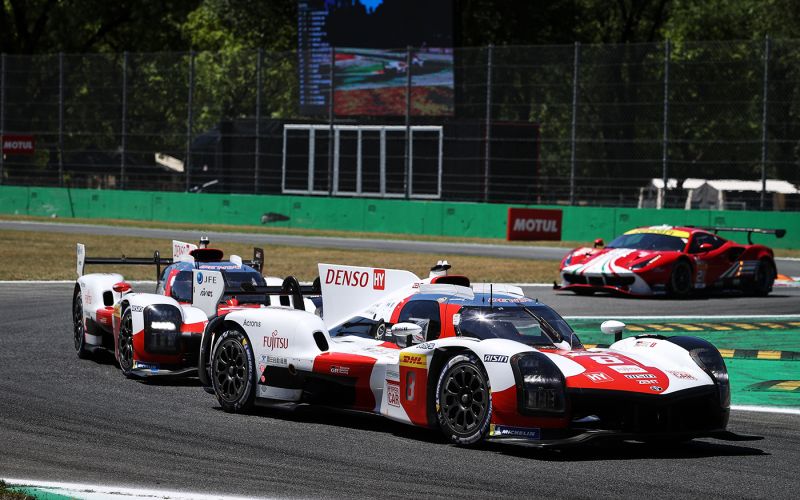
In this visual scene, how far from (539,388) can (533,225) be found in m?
29.2

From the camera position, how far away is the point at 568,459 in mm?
8953

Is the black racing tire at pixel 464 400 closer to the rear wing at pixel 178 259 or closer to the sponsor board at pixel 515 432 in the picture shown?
the sponsor board at pixel 515 432

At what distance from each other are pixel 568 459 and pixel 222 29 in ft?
200

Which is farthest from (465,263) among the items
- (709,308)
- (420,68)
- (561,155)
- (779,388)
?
(779,388)

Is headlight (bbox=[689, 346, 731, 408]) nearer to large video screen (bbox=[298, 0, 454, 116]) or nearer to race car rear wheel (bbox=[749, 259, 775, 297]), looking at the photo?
race car rear wheel (bbox=[749, 259, 775, 297])

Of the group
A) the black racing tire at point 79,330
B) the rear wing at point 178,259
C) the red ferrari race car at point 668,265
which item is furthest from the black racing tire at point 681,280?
the black racing tire at point 79,330

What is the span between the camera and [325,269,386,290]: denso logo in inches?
435

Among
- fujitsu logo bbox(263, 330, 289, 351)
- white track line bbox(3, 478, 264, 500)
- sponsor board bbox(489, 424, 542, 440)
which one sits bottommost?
white track line bbox(3, 478, 264, 500)

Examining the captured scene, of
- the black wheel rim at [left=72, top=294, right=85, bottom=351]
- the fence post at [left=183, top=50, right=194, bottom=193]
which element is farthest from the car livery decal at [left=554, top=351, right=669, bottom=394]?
the fence post at [left=183, top=50, right=194, bottom=193]

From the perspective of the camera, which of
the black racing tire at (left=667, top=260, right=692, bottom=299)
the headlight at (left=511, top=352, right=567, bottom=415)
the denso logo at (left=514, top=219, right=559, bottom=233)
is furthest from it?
the denso logo at (left=514, top=219, right=559, bottom=233)

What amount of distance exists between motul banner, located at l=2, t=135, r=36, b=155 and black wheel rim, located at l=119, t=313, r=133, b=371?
120ft

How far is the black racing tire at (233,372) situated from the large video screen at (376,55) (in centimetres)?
3099

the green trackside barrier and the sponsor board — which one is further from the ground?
the green trackside barrier

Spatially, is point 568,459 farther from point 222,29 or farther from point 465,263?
point 222,29
